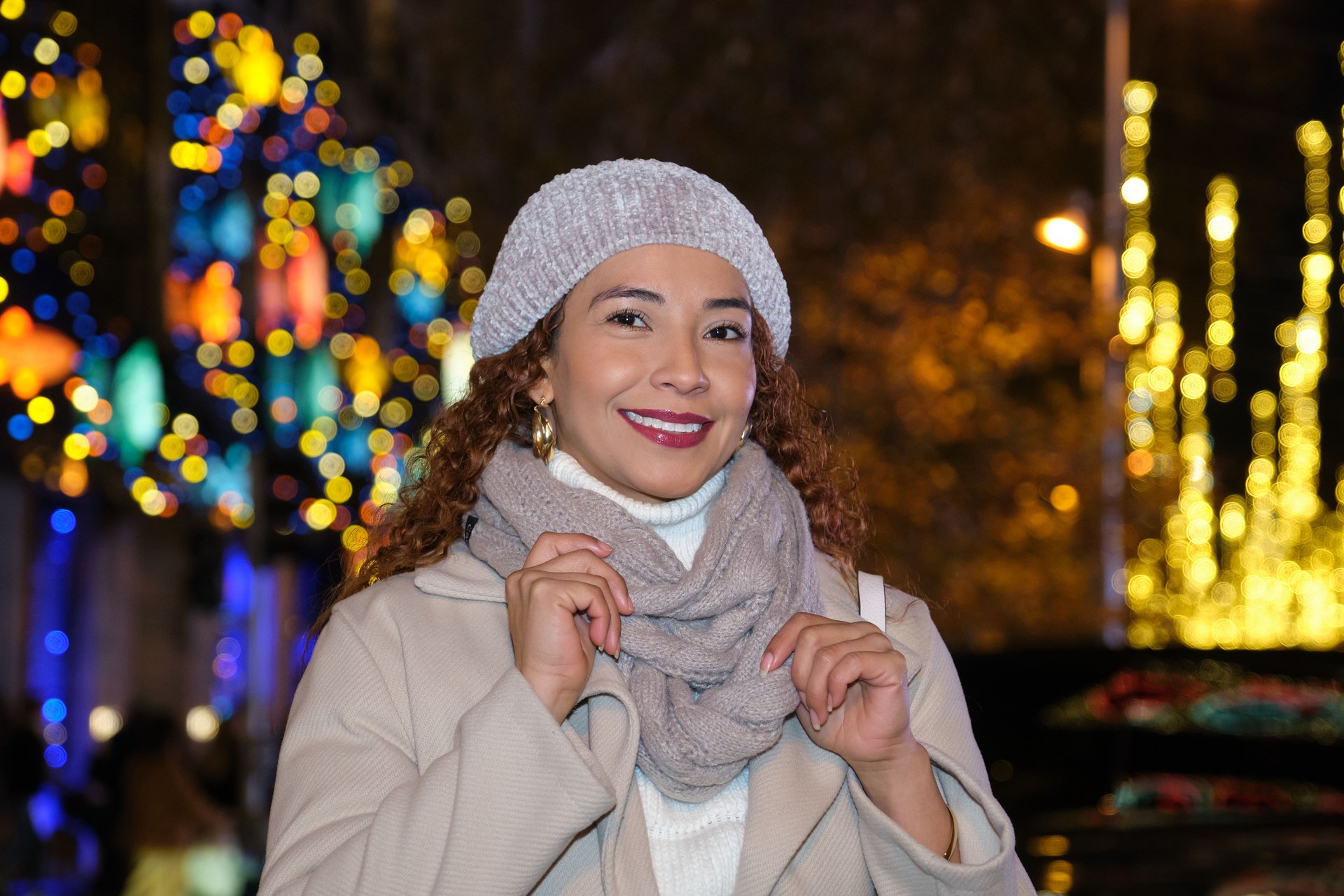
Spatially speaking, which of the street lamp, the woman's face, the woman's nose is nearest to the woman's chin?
the woman's face

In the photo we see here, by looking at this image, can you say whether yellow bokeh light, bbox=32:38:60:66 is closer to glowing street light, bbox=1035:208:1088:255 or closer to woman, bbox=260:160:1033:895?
glowing street light, bbox=1035:208:1088:255

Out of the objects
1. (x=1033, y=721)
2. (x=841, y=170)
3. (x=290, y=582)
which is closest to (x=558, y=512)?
(x=1033, y=721)

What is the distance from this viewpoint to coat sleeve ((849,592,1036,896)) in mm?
2184

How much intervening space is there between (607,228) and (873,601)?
0.79 metres

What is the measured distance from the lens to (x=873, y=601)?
257 cm


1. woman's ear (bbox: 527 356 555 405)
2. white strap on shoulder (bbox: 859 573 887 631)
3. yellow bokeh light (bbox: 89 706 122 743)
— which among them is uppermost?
woman's ear (bbox: 527 356 555 405)

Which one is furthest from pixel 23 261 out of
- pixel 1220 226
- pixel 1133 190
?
pixel 1220 226

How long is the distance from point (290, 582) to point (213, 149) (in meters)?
6.20

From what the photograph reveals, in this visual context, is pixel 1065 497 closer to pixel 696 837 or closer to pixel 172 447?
pixel 172 447

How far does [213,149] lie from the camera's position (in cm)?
1509

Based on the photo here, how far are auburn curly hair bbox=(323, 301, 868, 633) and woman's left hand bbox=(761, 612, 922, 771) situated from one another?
1.94 ft

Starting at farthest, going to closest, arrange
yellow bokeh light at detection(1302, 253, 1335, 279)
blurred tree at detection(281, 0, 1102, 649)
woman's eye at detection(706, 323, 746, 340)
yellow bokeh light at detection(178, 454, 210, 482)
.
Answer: yellow bokeh light at detection(1302, 253, 1335, 279) → yellow bokeh light at detection(178, 454, 210, 482) → blurred tree at detection(281, 0, 1102, 649) → woman's eye at detection(706, 323, 746, 340)

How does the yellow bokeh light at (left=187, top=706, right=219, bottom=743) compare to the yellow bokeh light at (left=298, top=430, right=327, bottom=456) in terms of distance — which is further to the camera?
the yellow bokeh light at (left=298, top=430, right=327, bottom=456)

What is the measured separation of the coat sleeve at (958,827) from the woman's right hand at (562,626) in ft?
1.56
